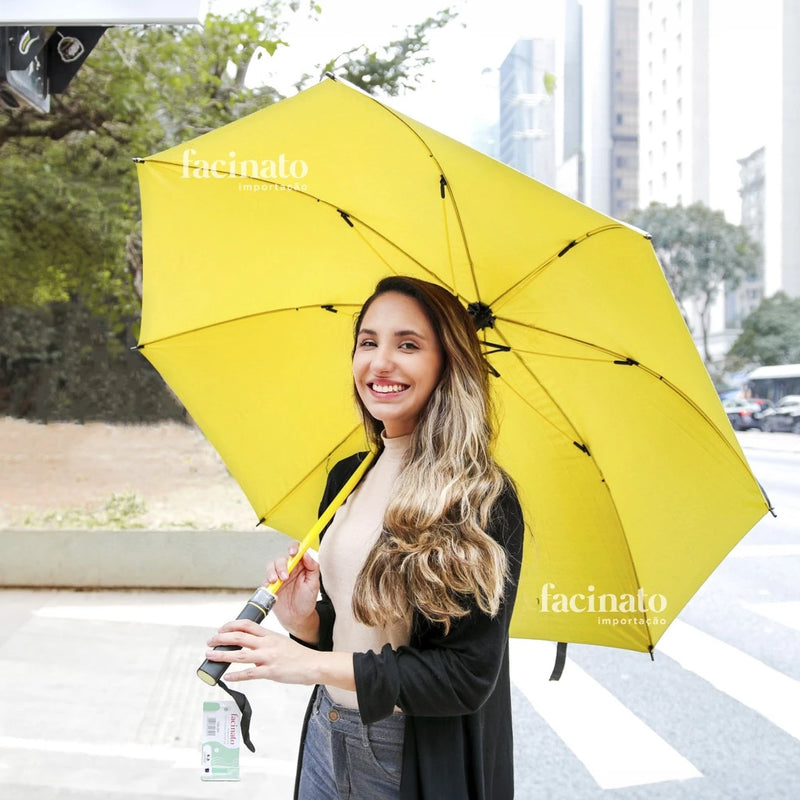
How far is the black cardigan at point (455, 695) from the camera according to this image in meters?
1.36

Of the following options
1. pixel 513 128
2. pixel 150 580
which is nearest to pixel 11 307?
pixel 150 580

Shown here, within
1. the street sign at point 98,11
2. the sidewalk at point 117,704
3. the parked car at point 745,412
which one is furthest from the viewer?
the parked car at point 745,412

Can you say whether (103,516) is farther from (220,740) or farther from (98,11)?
(220,740)

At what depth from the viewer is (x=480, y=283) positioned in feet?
5.94

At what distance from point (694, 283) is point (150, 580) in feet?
18.7

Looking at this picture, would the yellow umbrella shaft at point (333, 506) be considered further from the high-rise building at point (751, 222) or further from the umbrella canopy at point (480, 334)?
the high-rise building at point (751, 222)

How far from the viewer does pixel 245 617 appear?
4.65 ft

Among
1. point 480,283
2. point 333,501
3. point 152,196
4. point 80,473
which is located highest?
point 152,196

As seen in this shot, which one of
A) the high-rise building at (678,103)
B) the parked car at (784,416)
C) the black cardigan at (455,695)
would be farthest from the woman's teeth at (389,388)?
the high-rise building at (678,103)

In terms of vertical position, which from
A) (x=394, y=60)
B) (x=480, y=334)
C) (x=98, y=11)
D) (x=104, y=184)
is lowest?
(x=480, y=334)

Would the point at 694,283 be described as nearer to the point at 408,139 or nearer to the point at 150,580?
the point at 150,580

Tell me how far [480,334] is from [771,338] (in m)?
6.52

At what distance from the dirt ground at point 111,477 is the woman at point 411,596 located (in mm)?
5602

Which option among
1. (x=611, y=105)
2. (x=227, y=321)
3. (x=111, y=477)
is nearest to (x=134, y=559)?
(x=111, y=477)
